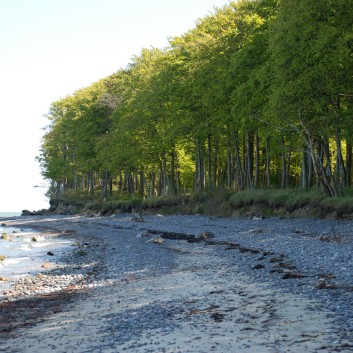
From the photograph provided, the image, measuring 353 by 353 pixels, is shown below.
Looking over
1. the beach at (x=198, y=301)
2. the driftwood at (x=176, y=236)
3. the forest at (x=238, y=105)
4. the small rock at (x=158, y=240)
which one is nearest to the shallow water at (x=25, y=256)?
the beach at (x=198, y=301)

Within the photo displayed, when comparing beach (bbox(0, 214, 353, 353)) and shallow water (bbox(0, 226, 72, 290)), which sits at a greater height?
beach (bbox(0, 214, 353, 353))

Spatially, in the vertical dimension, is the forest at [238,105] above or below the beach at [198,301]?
above

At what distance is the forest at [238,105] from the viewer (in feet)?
74.1

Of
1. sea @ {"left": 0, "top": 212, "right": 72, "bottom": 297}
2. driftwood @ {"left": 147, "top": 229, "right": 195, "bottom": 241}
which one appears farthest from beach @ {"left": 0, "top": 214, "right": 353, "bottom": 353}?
driftwood @ {"left": 147, "top": 229, "right": 195, "bottom": 241}

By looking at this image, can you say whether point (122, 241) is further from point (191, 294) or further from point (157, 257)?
point (191, 294)

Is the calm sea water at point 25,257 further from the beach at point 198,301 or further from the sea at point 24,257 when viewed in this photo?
the beach at point 198,301

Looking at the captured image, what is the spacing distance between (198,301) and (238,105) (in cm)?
2248

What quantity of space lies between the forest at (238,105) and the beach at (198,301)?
7491 mm

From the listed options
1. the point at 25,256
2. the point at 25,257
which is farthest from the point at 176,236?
the point at 25,256

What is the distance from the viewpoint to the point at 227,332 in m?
7.02

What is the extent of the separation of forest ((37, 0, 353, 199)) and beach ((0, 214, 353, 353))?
749 cm

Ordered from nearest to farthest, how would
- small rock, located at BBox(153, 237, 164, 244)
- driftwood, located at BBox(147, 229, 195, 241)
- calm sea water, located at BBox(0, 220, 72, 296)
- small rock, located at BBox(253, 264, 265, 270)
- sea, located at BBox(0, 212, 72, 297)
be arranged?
small rock, located at BBox(253, 264, 265, 270), sea, located at BBox(0, 212, 72, 297), calm sea water, located at BBox(0, 220, 72, 296), small rock, located at BBox(153, 237, 164, 244), driftwood, located at BBox(147, 229, 195, 241)

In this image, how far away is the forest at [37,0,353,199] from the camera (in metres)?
22.6

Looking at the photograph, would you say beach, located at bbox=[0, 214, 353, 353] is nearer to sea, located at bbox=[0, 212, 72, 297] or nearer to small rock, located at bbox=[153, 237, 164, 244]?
sea, located at bbox=[0, 212, 72, 297]
